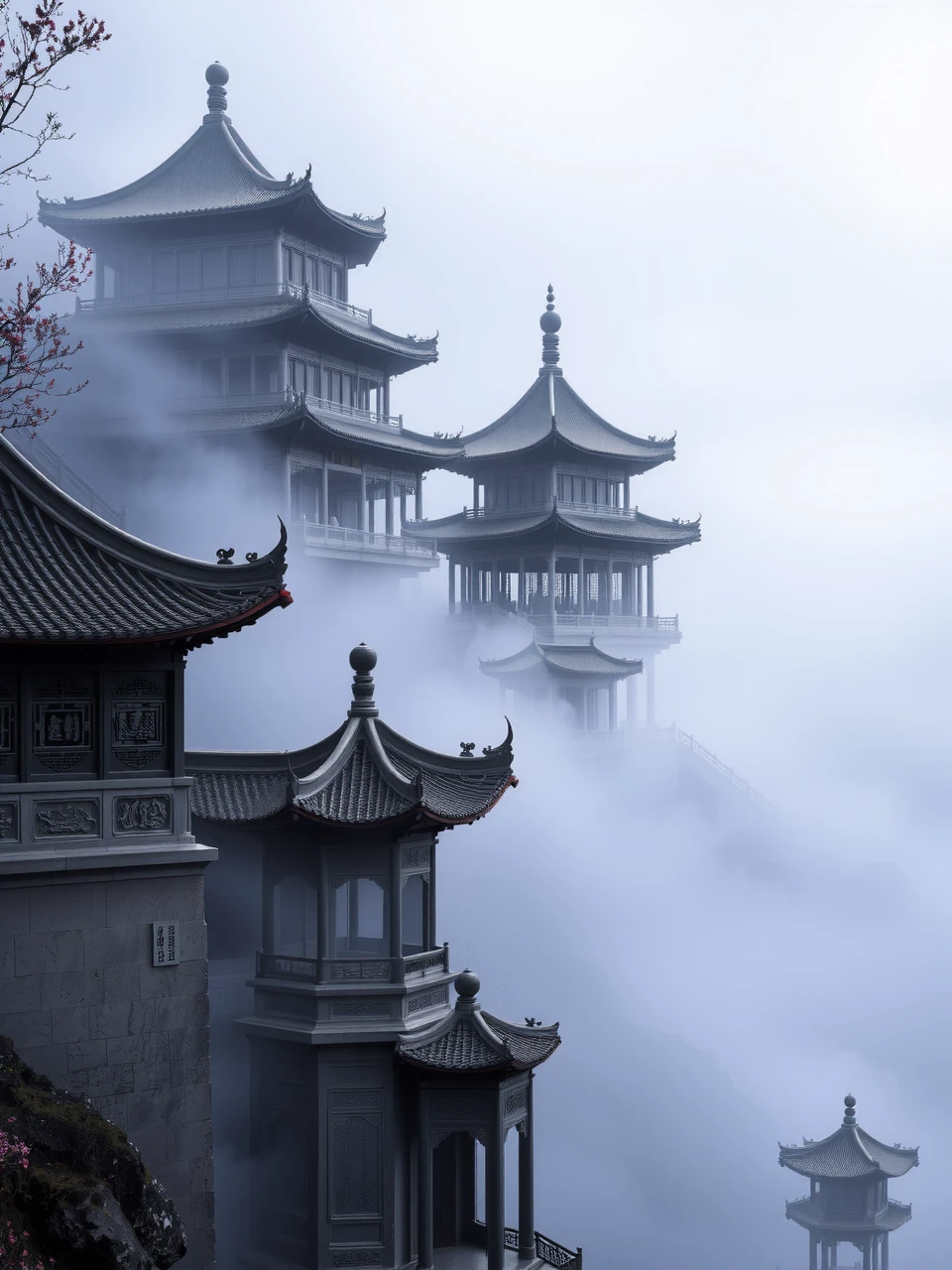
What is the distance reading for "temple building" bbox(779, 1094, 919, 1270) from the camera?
29.6 meters

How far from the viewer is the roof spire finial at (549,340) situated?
52.6 m

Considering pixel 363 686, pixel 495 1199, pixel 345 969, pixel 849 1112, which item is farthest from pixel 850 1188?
pixel 363 686

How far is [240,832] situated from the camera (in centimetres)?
1822

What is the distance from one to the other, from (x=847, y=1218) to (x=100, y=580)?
22.5 meters

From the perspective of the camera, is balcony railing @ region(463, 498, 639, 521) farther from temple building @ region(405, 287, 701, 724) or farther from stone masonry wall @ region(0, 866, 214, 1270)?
stone masonry wall @ region(0, 866, 214, 1270)

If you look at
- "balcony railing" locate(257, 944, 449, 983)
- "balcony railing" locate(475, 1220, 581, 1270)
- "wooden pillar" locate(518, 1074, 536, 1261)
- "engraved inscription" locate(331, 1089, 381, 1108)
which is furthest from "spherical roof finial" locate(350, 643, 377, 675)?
"balcony railing" locate(475, 1220, 581, 1270)

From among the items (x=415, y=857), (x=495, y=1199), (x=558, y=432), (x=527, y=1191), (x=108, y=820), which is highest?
(x=558, y=432)

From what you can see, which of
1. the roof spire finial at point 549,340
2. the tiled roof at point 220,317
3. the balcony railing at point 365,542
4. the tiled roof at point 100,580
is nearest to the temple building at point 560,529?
the roof spire finial at point 549,340

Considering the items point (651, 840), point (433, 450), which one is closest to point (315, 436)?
point (433, 450)

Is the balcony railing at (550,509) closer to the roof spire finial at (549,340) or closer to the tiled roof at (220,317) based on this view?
the roof spire finial at (549,340)

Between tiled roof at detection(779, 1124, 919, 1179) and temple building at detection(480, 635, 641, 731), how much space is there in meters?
17.4

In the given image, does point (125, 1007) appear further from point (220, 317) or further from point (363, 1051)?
point (220, 317)

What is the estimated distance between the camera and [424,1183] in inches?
666

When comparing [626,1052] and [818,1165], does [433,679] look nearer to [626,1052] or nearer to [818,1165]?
[626,1052]
